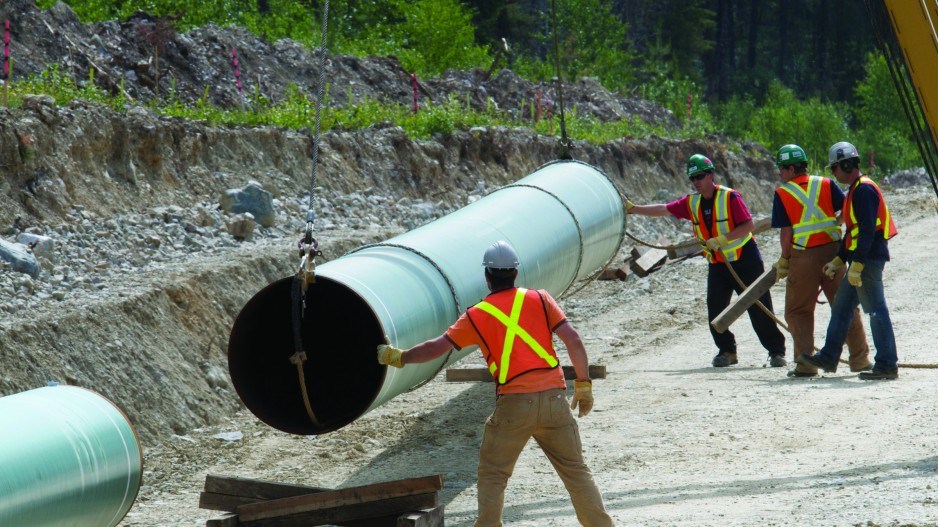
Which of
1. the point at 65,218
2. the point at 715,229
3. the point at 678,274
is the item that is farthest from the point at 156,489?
the point at 678,274

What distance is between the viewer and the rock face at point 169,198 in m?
8.98

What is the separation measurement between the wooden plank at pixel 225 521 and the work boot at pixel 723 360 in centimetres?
587

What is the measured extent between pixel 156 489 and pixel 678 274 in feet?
32.2

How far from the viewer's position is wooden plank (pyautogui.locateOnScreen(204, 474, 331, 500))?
20.9 feet

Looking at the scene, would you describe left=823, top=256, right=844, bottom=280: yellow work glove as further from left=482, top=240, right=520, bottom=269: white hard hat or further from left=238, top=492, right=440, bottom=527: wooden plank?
left=238, top=492, right=440, bottom=527: wooden plank

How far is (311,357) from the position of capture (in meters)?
7.66

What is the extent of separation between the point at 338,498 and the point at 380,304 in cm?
113

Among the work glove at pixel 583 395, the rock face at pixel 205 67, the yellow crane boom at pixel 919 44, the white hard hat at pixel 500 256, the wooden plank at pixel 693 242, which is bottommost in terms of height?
the work glove at pixel 583 395

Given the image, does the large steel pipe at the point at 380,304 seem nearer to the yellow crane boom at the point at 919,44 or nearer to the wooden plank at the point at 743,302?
the wooden plank at the point at 743,302

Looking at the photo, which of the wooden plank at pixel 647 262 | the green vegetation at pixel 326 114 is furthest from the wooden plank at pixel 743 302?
the green vegetation at pixel 326 114

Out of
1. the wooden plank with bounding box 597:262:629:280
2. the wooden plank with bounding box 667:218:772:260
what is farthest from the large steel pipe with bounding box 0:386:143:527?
the wooden plank with bounding box 597:262:629:280

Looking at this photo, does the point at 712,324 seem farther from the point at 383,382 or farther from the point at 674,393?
the point at 383,382

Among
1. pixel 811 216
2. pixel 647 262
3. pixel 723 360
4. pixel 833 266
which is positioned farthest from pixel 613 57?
pixel 833 266

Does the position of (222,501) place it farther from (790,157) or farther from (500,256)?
(790,157)
